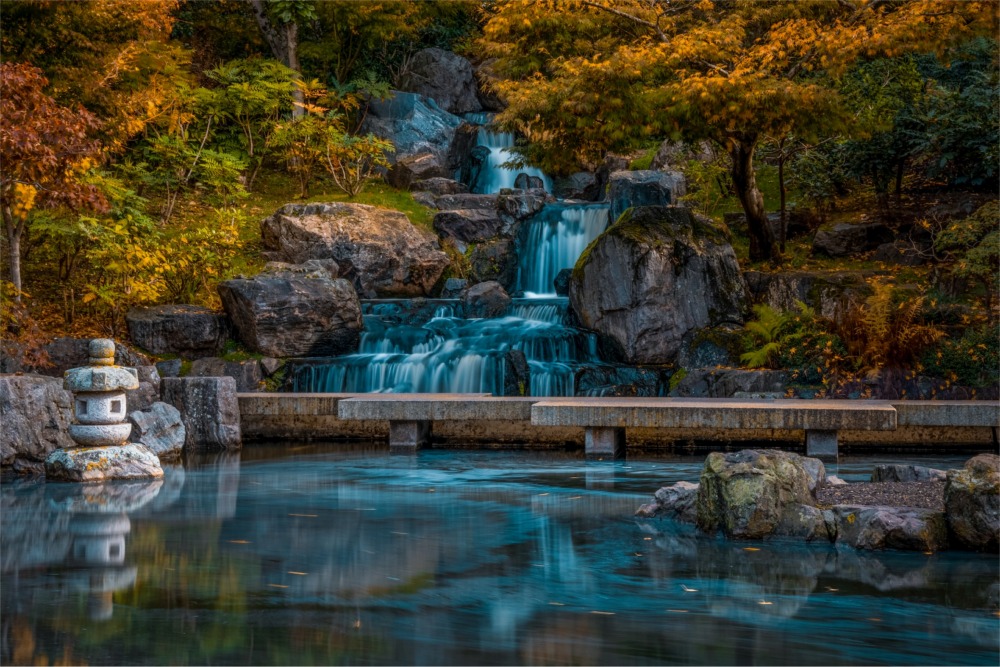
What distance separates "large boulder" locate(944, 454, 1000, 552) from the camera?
24.4 ft

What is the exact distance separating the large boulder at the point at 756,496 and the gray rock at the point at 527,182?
18514 millimetres

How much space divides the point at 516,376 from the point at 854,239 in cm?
716

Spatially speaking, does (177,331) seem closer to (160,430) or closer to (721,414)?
(160,430)

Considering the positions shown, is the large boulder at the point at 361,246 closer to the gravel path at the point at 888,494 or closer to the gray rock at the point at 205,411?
the gray rock at the point at 205,411

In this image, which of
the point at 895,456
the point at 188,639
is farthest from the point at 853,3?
the point at 188,639

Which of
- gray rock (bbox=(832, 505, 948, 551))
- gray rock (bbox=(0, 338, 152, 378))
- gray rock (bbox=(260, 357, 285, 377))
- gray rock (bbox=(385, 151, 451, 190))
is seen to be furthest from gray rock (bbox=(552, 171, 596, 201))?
gray rock (bbox=(832, 505, 948, 551))

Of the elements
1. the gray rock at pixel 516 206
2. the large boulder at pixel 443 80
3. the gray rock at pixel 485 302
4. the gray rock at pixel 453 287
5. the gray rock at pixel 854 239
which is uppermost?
the large boulder at pixel 443 80

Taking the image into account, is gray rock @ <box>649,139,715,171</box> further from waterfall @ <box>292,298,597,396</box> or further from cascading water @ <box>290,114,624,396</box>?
waterfall @ <box>292,298,597,396</box>

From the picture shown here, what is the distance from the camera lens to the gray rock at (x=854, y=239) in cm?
1941

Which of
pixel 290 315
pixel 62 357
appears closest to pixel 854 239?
pixel 290 315

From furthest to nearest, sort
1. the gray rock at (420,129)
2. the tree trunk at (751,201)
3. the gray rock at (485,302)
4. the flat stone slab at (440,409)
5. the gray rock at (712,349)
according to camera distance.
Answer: the gray rock at (420,129)
the gray rock at (485,302)
the tree trunk at (751,201)
the gray rock at (712,349)
the flat stone slab at (440,409)

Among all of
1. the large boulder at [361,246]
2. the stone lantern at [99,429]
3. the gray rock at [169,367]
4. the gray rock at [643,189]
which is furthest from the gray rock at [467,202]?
the stone lantern at [99,429]

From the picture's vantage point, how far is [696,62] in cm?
1741

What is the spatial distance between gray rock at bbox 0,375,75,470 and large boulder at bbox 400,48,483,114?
20.9 metres
